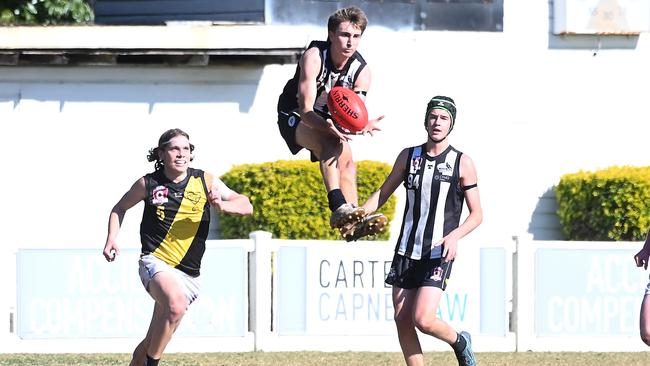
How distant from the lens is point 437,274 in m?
9.22

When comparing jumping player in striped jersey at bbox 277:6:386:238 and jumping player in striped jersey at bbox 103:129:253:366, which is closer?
jumping player in striped jersey at bbox 277:6:386:238

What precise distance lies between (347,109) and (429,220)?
104 cm

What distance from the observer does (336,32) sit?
29.8 feet

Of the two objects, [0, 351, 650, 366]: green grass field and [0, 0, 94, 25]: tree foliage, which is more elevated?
[0, 0, 94, 25]: tree foliage

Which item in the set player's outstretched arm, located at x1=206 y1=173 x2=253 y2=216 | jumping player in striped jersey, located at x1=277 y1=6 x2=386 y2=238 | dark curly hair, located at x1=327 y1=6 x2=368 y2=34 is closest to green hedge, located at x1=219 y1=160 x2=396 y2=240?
player's outstretched arm, located at x1=206 y1=173 x2=253 y2=216

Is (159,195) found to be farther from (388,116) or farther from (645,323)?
(388,116)

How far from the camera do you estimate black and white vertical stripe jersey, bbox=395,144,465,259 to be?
924 cm

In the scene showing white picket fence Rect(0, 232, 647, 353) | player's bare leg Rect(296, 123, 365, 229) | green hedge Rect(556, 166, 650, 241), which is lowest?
white picket fence Rect(0, 232, 647, 353)

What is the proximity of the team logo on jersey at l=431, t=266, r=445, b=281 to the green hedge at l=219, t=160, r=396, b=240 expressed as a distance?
577cm

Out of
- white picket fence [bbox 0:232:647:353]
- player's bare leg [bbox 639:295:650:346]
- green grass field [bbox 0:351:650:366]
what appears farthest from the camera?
white picket fence [bbox 0:232:647:353]

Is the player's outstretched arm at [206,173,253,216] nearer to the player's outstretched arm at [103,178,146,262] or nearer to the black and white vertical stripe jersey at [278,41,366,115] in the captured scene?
the player's outstretched arm at [103,178,146,262]

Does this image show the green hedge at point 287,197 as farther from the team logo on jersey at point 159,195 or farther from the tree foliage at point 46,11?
the tree foliage at point 46,11

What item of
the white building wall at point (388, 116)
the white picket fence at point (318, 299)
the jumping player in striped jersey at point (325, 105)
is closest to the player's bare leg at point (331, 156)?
the jumping player in striped jersey at point (325, 105)

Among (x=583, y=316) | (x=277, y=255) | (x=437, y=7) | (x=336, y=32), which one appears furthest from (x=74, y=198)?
(x=336, y=32)
